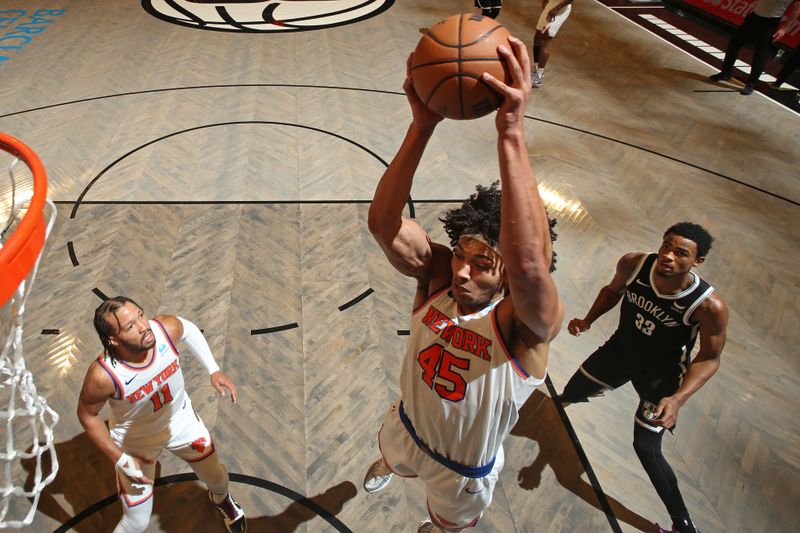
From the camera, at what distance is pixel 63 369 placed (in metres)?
3.67

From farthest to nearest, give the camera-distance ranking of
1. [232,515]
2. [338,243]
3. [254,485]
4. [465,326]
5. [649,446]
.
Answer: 1. [338,243]
2. [254,485]
3. [649,446]
4. [232,515]
5. [465,326]

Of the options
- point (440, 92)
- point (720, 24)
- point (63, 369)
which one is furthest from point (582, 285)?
point (720, 24)

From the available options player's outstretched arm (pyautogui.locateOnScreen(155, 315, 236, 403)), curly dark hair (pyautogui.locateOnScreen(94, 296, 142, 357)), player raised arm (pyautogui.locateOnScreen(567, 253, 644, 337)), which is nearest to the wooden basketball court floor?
player raised arm (pyautogui.locateOnScreen(567, 253, 644, 337))

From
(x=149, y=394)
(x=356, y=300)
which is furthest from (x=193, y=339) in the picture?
(x=356, y=300)

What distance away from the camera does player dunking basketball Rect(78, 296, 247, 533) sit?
2.23m

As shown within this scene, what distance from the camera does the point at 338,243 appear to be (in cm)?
481

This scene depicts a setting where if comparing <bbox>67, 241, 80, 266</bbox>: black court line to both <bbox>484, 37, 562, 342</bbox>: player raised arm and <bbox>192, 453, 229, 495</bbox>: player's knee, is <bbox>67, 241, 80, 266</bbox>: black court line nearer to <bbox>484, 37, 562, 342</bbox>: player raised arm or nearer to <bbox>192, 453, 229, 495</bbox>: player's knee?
<bbox>192, 453, 229, 495</bbox>: player's knee

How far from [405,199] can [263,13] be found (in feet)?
31.7

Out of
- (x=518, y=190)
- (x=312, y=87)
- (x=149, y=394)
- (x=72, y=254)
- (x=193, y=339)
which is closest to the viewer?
(x=518, y=190)

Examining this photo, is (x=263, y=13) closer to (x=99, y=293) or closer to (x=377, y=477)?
(x=99, y=293)

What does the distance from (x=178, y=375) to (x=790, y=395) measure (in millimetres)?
4192

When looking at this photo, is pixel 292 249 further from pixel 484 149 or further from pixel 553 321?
pixel 553 321

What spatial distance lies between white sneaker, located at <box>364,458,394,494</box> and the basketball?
2.07 m

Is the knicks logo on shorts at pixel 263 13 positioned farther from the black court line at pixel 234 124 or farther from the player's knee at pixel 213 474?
the player's knee at pixel 213 474
